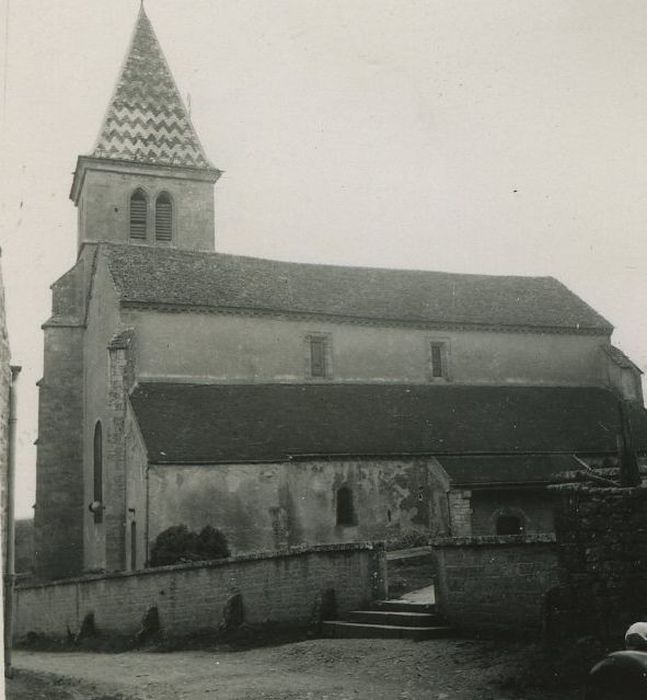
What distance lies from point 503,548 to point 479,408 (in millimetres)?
20237

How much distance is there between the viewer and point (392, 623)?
16484 millimetres

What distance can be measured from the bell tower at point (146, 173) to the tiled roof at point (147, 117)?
0.05m

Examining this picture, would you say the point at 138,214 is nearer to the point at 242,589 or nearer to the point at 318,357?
the point at 318,357

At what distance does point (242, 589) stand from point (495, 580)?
20.0ft

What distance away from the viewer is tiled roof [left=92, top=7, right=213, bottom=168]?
1725 inches

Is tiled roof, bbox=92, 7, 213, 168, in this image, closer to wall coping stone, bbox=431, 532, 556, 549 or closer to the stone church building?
the stone church building

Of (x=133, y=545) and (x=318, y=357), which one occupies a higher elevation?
(x=318, y=357)

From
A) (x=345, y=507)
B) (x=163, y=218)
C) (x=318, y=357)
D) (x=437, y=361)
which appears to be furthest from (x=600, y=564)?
(x=163, y=218)

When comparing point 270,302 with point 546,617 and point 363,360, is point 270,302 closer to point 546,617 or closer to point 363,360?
point 363,360

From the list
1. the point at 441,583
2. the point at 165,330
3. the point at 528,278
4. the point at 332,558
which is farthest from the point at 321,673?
the point at 528,278

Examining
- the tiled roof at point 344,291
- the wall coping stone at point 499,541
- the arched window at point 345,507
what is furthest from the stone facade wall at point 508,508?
the wall coping stone at point 499,541

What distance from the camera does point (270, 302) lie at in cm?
3544

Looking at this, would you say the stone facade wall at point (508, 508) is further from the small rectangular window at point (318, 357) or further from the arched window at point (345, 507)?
the small rectangular window at point (318, 357)

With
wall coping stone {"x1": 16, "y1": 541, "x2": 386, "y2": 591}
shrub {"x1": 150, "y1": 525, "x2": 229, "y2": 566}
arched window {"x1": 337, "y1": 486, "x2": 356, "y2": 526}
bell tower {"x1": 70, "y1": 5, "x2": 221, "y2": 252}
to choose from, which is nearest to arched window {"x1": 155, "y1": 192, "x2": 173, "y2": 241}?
bell tower {"x1": 70, "y1": 5, "x2": 221, "y2": 252}
